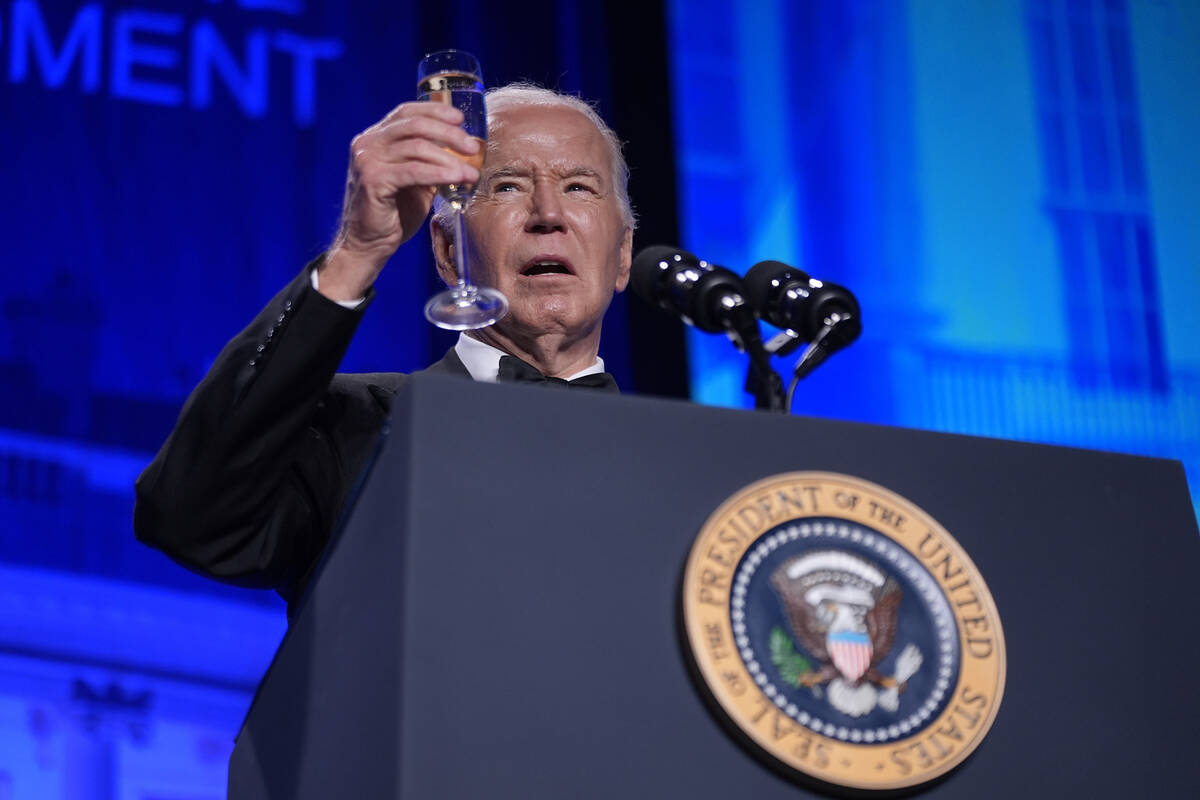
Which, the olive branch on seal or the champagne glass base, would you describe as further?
the champagne glass base

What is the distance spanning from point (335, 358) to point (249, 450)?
12 cm

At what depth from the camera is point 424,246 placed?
3.28 m

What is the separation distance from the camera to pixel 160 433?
117 inches

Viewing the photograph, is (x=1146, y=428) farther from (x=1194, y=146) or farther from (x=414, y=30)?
(x=414, y=30)

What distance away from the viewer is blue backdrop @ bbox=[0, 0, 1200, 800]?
9.27 feet

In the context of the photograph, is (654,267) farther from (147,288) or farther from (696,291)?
(147,288)

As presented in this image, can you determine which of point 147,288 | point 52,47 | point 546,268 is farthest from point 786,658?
point 52,47

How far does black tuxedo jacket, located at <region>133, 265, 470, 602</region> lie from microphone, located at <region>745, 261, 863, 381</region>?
383mm

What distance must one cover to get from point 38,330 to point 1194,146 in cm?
282

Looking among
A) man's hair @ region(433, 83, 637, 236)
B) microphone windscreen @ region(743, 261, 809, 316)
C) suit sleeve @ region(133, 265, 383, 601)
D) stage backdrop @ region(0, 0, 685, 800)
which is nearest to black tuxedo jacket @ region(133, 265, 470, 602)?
suit sleeve @ region(133, 265, 383, 601)

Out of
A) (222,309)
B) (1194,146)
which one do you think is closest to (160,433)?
(222,309)

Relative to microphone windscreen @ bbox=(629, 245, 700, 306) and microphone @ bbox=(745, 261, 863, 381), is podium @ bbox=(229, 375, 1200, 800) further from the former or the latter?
microphone windscreen @ bbox=(629, 245, 700, 306)

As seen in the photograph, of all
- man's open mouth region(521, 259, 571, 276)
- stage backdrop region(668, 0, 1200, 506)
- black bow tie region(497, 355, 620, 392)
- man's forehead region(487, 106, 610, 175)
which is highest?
stage backdrop region(668, 0, 1200, 506)

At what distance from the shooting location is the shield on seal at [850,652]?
105 centimetres
